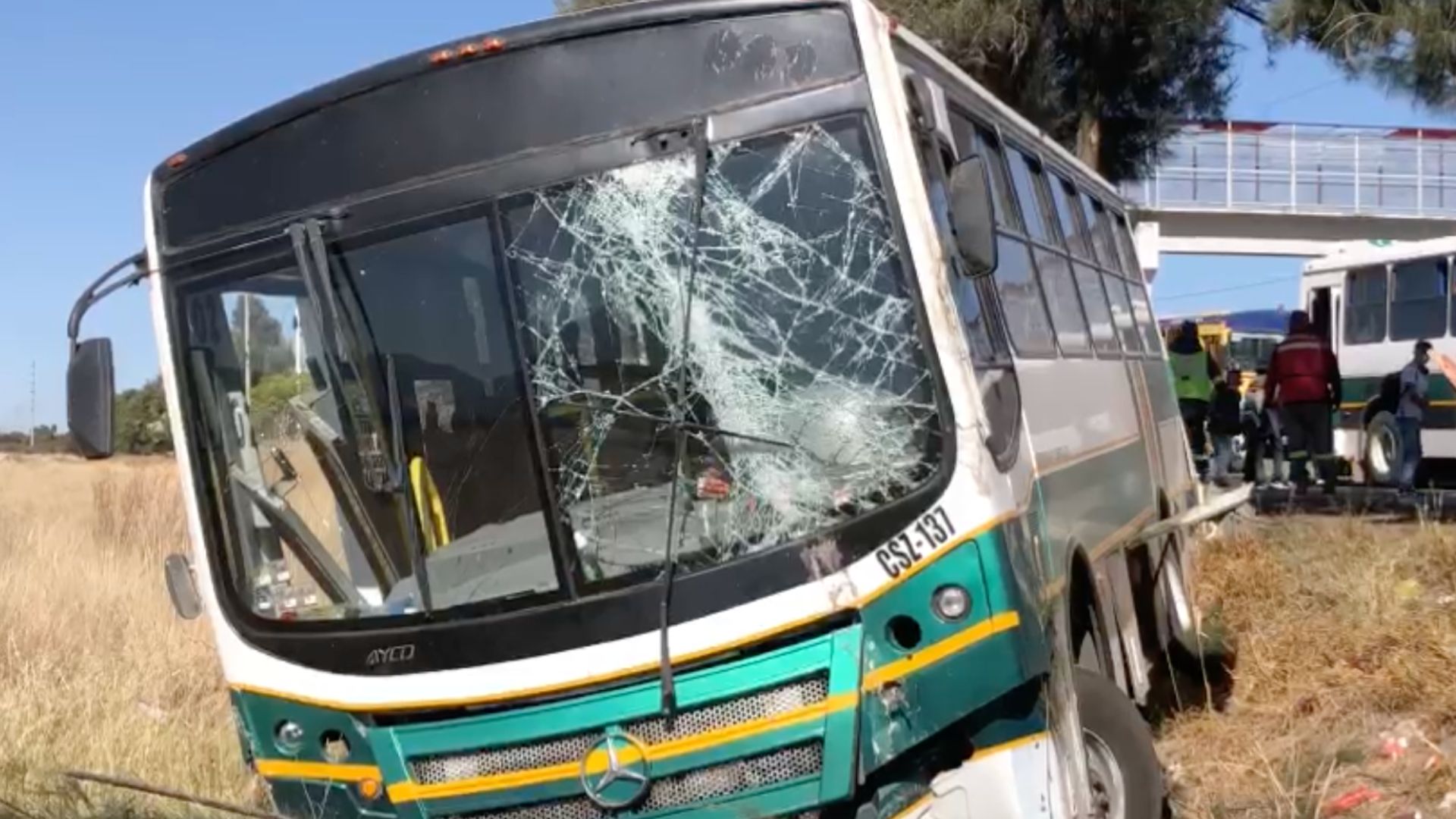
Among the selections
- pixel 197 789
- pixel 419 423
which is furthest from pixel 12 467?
pixel 419 423

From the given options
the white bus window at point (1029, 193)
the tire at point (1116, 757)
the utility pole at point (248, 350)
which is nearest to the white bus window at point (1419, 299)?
the white bus window at point (1029, 193)

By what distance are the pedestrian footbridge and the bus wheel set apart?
42.7 feet

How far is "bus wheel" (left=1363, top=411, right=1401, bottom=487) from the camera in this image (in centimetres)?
2115

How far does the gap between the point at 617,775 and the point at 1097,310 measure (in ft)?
14.9

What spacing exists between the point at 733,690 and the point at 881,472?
74cm

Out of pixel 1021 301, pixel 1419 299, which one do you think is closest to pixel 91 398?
pixel 1021 301

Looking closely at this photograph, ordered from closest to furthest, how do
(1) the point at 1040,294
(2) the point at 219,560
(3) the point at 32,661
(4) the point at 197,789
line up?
(2) the point at 219,560 < (1) the point at 1040,294 < (4) the point at 197,789 < (3) the point at 32,661

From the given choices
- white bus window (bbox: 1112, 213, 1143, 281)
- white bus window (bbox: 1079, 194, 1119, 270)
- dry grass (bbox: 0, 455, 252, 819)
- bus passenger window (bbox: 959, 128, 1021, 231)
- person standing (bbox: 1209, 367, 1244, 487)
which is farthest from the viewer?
person standing (bbox: 1209, 367, 1244, 487)

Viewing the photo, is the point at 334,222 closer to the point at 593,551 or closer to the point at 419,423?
the point at 419,423

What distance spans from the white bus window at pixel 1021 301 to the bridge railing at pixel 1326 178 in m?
28.7

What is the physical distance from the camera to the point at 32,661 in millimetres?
10195

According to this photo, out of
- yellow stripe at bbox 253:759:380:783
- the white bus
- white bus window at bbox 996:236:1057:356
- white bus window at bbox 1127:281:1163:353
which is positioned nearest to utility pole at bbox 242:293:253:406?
yellow stripe at bbox 253:759:380:783

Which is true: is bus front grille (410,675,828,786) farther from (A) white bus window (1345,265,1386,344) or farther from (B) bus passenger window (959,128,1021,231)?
(A) white bus window (1345,265,1386,344)

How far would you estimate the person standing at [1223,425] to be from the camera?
74.0 feet
